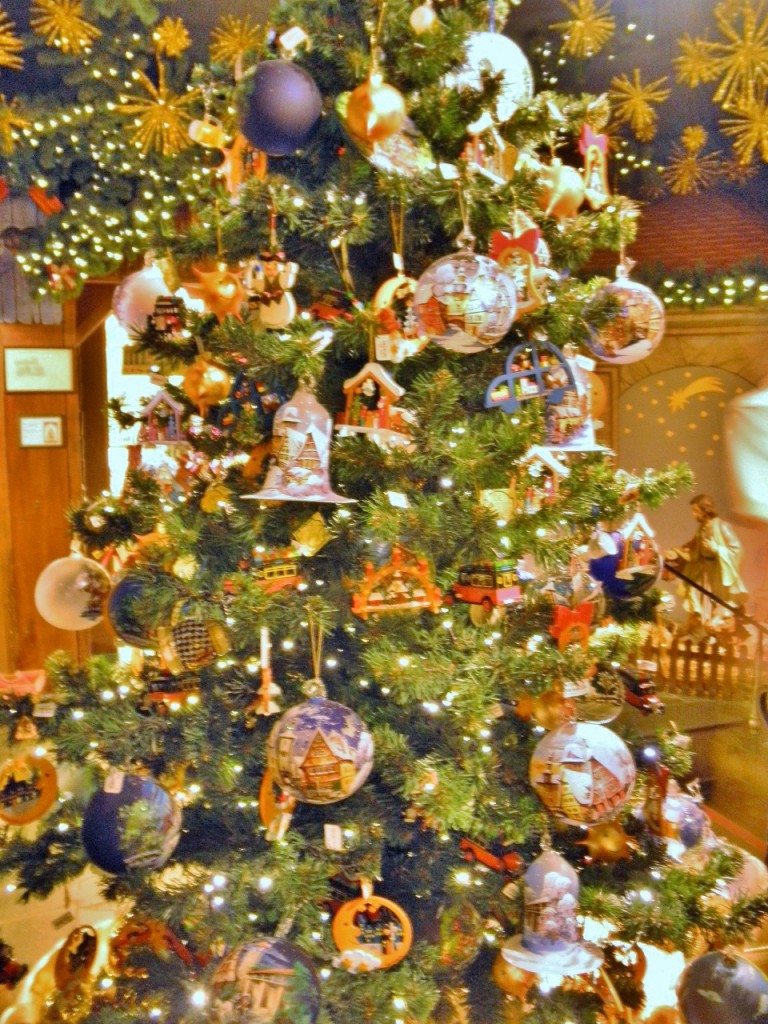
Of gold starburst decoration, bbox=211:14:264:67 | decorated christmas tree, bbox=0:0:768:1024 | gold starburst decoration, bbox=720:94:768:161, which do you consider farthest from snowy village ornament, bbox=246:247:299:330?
gold starburst decoration, bbox=720:94:768:161

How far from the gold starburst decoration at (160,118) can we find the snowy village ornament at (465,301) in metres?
3.23

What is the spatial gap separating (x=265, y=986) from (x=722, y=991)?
0.78 m

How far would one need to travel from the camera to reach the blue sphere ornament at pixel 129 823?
171cm

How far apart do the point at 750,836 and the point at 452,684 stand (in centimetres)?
224

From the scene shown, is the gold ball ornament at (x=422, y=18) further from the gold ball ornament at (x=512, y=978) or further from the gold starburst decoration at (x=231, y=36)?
the gold starburst decoration at (x=231, y=36)

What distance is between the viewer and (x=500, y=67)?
6.28 feet

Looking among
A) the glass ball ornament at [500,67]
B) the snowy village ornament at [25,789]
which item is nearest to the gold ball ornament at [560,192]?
the glass ball ornament at [500,67]

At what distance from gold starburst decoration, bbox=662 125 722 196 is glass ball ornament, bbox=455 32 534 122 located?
133 inches

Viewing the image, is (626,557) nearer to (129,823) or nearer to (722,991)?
(722,991)

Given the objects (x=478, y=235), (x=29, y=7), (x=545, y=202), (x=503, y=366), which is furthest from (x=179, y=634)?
(x=29, y=7)

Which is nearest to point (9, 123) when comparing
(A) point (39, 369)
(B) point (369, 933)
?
(A) point (39, 369)

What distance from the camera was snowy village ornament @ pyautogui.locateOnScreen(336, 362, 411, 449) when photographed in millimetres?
1771

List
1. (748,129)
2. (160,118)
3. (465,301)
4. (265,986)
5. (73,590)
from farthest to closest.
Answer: (748,129)
(160,118)
(73,590)
(465,301)
(265,986)

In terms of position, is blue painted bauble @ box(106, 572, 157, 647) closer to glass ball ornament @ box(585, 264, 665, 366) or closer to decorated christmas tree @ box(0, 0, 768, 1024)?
decorated christmas tree @ box(0, 0, 768, 1024)
